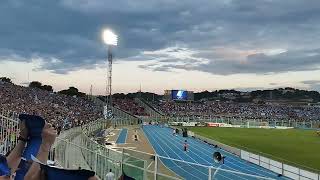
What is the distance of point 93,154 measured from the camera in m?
13.0

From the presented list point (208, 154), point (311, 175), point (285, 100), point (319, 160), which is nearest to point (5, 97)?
point (208, 154)

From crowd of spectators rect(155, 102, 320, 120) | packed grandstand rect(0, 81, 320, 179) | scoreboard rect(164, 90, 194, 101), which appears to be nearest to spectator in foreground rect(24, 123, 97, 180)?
packed grandstand rect(0, 81, 320, 179)

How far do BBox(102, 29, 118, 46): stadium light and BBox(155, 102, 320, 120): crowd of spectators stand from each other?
62085 millimetres

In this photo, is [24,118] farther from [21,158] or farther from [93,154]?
[93,154]

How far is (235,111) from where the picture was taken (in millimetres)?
116375

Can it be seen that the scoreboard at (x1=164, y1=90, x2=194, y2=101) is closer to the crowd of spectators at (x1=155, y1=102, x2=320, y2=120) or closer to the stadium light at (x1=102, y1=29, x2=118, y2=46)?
the crowd of spectators at (x1=155, y1=102, x2=320, y2=120)

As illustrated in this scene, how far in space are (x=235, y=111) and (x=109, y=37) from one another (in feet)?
245

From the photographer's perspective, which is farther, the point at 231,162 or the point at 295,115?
the point at 295,115

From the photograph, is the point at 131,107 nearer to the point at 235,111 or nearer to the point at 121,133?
the point at 235,111

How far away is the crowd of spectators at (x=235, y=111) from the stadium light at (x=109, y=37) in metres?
62.1

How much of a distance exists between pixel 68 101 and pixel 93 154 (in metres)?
59.7

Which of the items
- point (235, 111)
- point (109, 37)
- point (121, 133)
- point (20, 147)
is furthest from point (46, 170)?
point (235, 111)

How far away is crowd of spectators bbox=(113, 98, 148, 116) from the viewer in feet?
343

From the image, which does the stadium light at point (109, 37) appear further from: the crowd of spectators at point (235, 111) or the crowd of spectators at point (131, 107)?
the crowd of spectators at point (235, 111)
